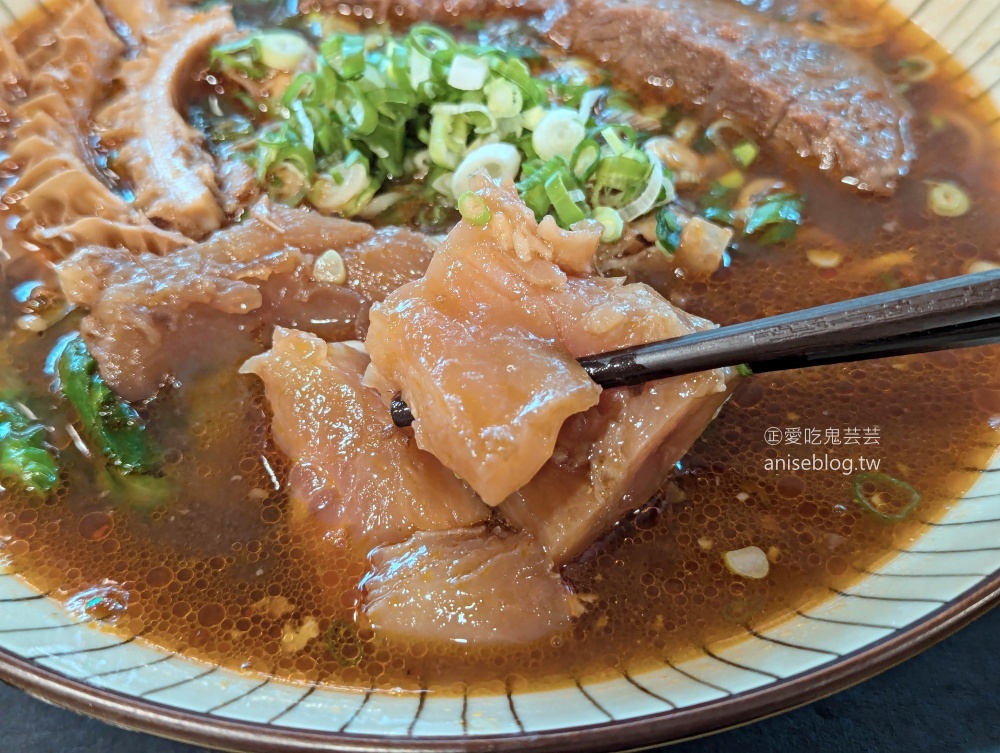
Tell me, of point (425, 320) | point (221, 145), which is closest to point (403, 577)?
point (425, 320)

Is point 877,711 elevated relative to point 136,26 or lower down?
lower down

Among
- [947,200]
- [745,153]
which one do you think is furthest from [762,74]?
[947,200]

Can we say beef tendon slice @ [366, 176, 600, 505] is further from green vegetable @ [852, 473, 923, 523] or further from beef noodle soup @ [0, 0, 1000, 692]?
green vegetable @ [852, 473, 923, 523]

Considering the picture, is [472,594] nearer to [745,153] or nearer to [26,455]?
[26,455]

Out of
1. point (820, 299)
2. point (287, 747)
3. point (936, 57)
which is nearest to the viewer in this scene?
point (287, 747)

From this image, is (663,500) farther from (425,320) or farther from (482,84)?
(482,84)

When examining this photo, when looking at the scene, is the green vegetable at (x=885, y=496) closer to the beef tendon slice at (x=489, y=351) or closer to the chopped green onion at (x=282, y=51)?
the beef tendon slice at (x=489, y=351)
